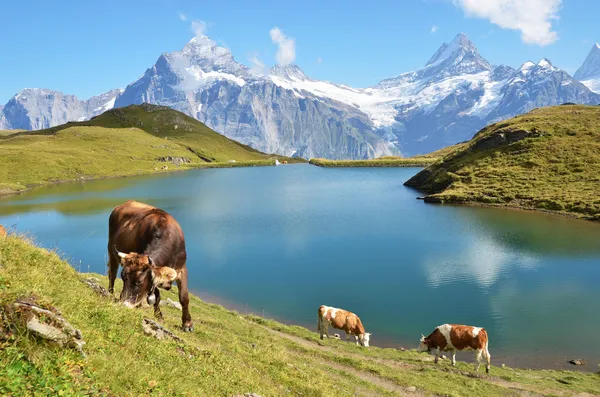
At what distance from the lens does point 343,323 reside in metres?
28.0

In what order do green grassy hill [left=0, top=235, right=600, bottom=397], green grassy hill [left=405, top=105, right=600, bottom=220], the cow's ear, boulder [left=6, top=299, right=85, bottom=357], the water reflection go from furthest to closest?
green grassy hill [left=405, top=105, right=600, bottom=220] < the water reflection < the cow's ear < boulder [left=6, top=299, right=85, bottom=357] < green grassy hill [left=0, top=235, right=600, bottom=397]

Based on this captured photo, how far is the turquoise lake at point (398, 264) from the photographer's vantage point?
107ft

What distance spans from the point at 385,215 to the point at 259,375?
247ft

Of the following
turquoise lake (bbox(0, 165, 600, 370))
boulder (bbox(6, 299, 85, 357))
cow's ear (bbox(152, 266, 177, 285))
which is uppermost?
boulder (bbox(6, 299, 85, 357))

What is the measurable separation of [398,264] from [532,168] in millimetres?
79849

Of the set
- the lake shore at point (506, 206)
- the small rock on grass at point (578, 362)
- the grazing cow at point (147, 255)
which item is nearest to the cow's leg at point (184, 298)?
the grazing cow at point (147, 255)

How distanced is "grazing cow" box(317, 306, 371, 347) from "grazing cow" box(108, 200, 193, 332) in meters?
15.4

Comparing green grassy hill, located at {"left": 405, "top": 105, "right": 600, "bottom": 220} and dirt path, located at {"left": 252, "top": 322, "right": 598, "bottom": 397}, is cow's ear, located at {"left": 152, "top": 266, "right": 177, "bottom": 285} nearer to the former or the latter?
dirt path, located at {"left": 252, "top": 322, "right": 598, "bottom": 397}

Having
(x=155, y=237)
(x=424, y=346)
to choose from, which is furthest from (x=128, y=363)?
(x=424, y=346)

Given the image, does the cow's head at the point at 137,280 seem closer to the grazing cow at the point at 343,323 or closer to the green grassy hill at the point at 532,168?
the grazing cow at the point at 343,323

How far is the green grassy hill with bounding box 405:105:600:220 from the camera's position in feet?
297

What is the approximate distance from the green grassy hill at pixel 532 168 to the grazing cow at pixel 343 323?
7116 cm

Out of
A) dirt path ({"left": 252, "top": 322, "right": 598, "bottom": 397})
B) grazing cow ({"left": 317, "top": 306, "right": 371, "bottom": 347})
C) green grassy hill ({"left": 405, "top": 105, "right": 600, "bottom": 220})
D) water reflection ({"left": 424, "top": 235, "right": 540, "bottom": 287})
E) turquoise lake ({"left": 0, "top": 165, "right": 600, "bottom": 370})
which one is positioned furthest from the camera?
green grassy hill ({"left": 405, "top": 105, "right": 600, "bottom": 220})

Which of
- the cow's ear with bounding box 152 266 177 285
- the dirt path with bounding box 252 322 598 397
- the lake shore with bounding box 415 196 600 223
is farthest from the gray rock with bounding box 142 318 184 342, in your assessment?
the lake shore with bounding box 415 196 600 223
